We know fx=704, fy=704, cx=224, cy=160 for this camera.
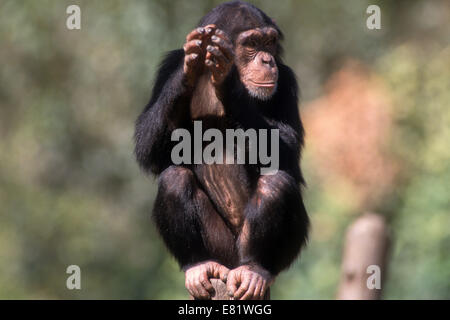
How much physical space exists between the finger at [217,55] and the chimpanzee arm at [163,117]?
1.00 ft

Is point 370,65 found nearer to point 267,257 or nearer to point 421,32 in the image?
point 421,32

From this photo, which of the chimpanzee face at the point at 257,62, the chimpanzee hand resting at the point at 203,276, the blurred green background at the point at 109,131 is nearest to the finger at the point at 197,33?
the chimpanzee face at the point at 257,62

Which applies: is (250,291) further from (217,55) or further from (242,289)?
(217,55)

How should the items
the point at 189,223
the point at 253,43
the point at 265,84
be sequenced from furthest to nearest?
1. the point at 253,43
2. the point at 265,84
3. the point at 189,223

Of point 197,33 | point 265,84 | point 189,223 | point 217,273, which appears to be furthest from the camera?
point 265,84

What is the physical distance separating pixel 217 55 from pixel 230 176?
88 cm

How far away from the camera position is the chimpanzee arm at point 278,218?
4.27 meters

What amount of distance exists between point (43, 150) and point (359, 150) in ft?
15.2

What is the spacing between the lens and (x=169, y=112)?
14.2 feet

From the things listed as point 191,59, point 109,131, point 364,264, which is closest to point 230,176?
point 191,59

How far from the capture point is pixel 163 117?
4367mm

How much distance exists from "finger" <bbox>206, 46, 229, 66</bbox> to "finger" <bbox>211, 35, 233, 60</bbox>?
0.08ft

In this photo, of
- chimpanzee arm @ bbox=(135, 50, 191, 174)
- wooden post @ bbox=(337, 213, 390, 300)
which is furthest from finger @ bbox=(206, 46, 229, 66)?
wooden post @ bbox=(337, 213, 390, 300)

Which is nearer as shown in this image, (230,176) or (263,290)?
(263,290)
